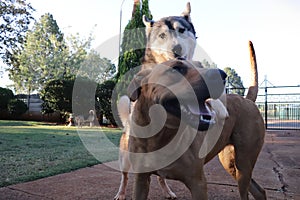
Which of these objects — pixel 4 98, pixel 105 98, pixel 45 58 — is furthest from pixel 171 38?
pixel 45 58

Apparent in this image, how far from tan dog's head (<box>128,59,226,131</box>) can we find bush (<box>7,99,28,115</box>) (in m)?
22.3

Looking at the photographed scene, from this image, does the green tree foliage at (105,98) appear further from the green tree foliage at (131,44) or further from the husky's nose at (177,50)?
the husky's nose at (177,50)

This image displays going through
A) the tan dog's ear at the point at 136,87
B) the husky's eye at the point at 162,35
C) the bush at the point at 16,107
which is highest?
the husky's eye at the point at 162,35

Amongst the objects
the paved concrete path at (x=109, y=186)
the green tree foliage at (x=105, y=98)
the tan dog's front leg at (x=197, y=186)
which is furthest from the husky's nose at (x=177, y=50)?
the green tree foliage at (x=105, y=98)

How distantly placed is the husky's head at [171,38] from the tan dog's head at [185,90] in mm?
860

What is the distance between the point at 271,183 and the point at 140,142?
102 inches

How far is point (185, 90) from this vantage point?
6.22 ft

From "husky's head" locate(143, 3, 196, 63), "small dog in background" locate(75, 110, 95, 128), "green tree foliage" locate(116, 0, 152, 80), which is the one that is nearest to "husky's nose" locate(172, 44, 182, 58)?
"husky's head" locate(143, 3, 196, 63)

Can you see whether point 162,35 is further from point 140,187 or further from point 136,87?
point 140,187

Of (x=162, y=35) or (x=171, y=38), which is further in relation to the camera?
(x=162, y=35)

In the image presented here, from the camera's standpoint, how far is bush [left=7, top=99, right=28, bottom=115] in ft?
70.6

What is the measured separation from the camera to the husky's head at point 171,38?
2.92 meters

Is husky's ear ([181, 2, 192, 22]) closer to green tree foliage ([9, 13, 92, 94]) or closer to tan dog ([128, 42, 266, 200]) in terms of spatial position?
tan dog ([128, 42, 266, 200])

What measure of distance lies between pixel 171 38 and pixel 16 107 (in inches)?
860
